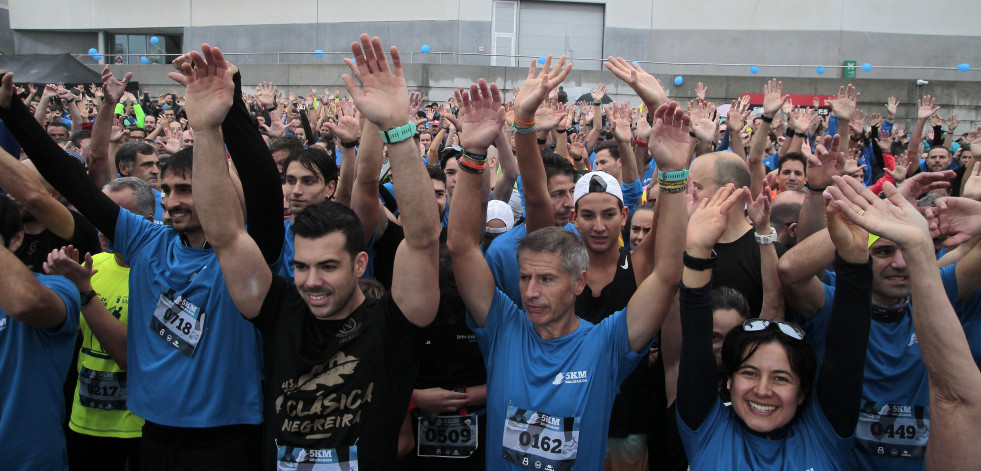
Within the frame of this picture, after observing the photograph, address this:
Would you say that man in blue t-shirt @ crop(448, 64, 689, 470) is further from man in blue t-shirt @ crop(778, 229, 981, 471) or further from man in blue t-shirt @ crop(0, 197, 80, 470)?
man in blue t-shirt @ crop(0, 197, 80, 470)

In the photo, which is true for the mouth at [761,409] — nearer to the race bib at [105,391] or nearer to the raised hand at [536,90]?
the raised hand at [536,90]

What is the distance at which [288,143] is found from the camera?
4934 mm

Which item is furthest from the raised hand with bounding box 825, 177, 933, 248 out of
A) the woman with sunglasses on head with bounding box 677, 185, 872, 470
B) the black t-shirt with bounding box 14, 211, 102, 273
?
the black t-shirt with bounding box 14, 211, 102, 273

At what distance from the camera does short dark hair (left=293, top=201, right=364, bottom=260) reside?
8.90ft

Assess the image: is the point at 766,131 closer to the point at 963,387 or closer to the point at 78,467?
the point at 963,387

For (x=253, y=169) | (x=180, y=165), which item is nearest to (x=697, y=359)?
(x=253, y=169)

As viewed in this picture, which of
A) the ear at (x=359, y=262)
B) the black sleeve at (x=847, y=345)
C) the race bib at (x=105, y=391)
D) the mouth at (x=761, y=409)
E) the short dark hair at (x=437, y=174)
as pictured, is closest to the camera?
the black sleeve at (x=847, y=345)

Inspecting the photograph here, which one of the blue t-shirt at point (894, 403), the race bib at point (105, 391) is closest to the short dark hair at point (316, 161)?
the race bib at point (105, 391)

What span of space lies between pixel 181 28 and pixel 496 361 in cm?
3012

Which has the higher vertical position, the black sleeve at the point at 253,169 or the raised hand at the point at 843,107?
the raised hand at the point at 843,107

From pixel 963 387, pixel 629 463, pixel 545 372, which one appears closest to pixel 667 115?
pixel 545 372

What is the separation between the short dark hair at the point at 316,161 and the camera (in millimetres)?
3797

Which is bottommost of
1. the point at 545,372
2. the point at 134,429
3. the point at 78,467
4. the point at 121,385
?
the point at 78,467

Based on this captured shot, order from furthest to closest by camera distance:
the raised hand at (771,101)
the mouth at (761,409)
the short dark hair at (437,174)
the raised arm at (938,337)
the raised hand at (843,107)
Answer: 1. the raised hand at (771,101)
2. the raised hand at (843,107)
3. the short dark hair at (437,174)
4. the mouth at (761,409)
5. the raised arm at (938,337)
